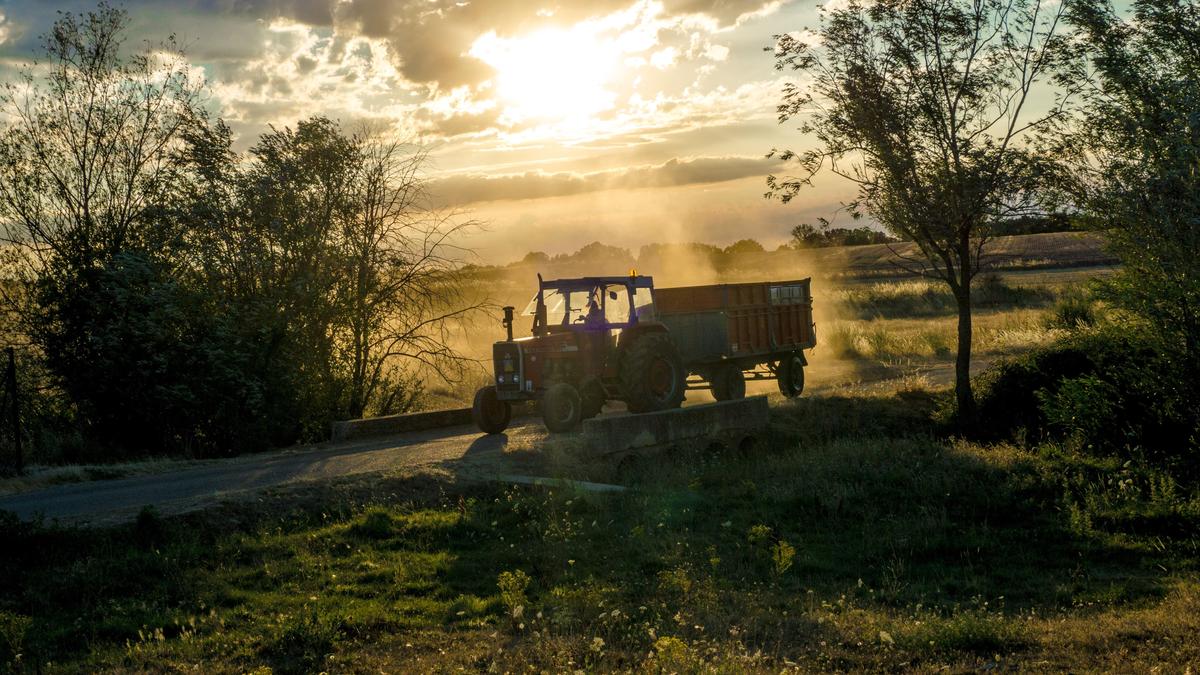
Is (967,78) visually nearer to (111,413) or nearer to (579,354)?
(579,354)

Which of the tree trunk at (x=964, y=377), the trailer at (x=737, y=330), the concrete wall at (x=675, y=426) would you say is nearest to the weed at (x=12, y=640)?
the concrete wall at (x=675, y=426)

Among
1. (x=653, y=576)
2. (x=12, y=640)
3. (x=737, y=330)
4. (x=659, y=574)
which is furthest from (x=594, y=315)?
(x=12, y=640)

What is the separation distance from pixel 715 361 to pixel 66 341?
1181 cm

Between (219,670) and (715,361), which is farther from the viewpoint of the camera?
(715,361)

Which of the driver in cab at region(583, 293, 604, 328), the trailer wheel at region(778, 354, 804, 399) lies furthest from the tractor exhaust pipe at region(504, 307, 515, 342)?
the trailer wheel at region(778, 354, 804, 399)

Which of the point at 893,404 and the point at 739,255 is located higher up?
the point at 739,255

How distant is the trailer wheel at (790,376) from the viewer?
2272cm

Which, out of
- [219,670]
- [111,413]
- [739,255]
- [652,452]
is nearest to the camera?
[219,670]

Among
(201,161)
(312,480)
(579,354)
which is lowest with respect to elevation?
(312,480)

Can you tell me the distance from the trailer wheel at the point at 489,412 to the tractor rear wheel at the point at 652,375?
2.49 meters

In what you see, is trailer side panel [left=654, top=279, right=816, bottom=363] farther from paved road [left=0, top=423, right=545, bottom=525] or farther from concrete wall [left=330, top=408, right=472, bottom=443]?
concrete wall [left=330, top=408, right=472, bottom=443]

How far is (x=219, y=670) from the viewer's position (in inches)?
274

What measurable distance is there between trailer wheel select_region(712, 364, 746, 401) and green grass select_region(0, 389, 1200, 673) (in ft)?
19.5

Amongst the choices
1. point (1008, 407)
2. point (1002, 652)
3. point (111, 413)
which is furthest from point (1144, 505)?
point (111, 413)
